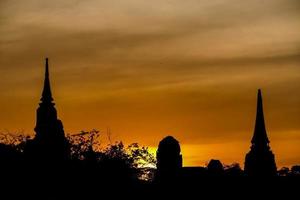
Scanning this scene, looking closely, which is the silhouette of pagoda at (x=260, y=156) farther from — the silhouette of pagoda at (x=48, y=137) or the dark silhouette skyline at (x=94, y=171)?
the silhouette of pagoda at (x=48, y=137)

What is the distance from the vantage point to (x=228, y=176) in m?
76.2

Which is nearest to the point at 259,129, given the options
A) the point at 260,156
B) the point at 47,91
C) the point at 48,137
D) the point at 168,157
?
the point at 260,156

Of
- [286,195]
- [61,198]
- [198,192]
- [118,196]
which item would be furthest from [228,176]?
[61,198]

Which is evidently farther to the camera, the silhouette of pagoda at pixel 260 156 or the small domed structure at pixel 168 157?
the silhouette of pagoda at pixel 260 156

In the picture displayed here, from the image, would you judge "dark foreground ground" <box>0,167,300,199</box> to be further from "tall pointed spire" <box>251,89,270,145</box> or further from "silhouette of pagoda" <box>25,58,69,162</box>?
"tall pointed spire" <box>251,89,270,145</box>

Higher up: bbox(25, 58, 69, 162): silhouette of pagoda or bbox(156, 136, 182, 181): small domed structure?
bbox(25, 58, 69, 162): silhouette of pagoda

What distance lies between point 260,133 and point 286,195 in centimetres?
1448

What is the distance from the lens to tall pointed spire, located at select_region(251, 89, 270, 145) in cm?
8825

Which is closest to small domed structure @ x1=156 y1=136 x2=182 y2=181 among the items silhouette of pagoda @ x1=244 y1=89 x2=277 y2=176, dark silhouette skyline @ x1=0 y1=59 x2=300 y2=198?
dark silhouette skyline @ x1=0 y1=59 x2=300 y2=198

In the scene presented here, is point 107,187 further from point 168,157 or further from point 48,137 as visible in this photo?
point 48,137

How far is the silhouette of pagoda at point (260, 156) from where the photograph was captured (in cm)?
8369

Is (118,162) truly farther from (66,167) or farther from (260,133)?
(260,133)

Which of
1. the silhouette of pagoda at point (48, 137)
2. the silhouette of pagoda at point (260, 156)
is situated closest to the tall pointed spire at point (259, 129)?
the silhouette of pagoda at point (260, 156)

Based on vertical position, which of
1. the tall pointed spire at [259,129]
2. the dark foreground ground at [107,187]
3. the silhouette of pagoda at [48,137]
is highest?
the tall pointed spire at [259,129]
